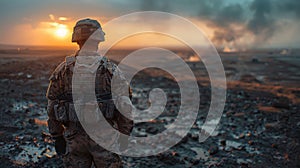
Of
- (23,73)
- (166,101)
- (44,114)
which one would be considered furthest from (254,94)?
(23,73)

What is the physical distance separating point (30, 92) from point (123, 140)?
1017cm

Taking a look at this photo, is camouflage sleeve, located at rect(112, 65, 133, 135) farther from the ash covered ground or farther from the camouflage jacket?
the ash covered ground

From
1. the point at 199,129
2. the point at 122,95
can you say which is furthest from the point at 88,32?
the point at 199,129

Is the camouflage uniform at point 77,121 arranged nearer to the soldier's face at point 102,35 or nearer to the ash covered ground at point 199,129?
the soldier's face at point 102,35

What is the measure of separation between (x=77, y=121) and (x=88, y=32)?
2.72 ft

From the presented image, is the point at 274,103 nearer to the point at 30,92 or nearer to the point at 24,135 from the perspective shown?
the point at 24,135

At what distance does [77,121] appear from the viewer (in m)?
2.55

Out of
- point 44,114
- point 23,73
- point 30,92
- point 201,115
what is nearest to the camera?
point 44,114

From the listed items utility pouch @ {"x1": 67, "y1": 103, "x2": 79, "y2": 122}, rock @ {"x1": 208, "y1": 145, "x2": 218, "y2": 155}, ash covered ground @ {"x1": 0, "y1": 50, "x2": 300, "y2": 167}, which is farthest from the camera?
rock @ {"x1": 208, "y1": 145, "x2": 218, "y2": 155}

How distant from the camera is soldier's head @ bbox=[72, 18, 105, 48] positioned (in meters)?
2.55

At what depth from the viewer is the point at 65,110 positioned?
2.55 meters

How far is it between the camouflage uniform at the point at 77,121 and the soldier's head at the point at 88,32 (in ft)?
0.62

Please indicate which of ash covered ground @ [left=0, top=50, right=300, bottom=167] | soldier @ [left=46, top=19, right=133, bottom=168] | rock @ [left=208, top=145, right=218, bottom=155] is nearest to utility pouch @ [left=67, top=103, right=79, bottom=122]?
soldier @ [left=46, top=19, right=133, bottom=168]

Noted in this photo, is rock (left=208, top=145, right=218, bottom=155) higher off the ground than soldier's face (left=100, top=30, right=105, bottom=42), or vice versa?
soldier's face (left=100, top=30, right=105, bottom=42)
